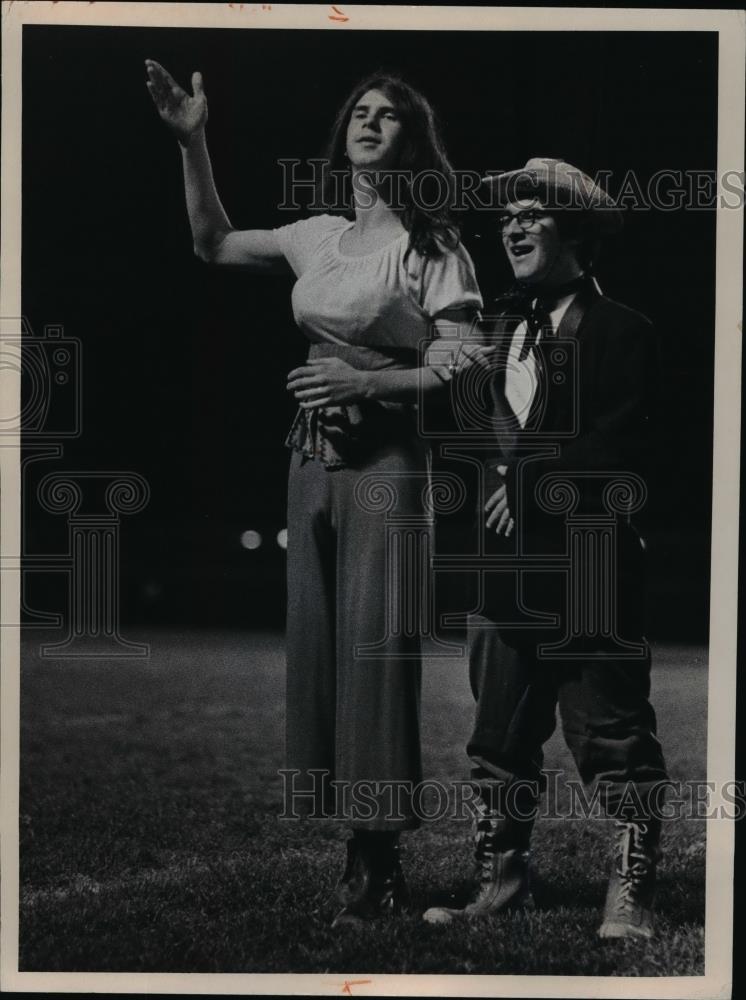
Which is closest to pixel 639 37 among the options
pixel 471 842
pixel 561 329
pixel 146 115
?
pixel 561 329

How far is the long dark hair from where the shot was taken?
13.9ft

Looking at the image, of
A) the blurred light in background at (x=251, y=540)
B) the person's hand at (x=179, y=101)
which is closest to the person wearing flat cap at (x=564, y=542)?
the blurred light in background at (x=251, y=540)

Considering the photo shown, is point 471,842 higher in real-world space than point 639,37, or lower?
lower

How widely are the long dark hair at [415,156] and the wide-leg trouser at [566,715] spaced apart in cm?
125

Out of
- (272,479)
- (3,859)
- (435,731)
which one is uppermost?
(272,479)

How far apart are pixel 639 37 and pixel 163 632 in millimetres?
2507

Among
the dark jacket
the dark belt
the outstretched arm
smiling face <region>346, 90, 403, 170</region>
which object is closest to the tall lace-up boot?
the dark jacket

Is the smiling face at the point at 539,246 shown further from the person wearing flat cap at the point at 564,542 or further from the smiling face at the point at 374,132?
Answer: the smiling face at the point at 374,132

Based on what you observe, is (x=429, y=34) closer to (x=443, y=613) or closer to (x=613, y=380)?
(x=613, y=380)

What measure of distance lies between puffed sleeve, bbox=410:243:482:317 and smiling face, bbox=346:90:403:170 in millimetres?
342

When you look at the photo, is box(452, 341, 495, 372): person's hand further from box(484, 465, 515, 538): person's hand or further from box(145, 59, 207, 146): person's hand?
box(145, 59, 207, 146): person's hand

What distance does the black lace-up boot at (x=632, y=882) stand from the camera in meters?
4.21

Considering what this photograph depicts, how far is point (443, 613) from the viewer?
4242 millimetres

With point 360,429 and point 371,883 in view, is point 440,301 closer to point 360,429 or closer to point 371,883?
point 360,429
